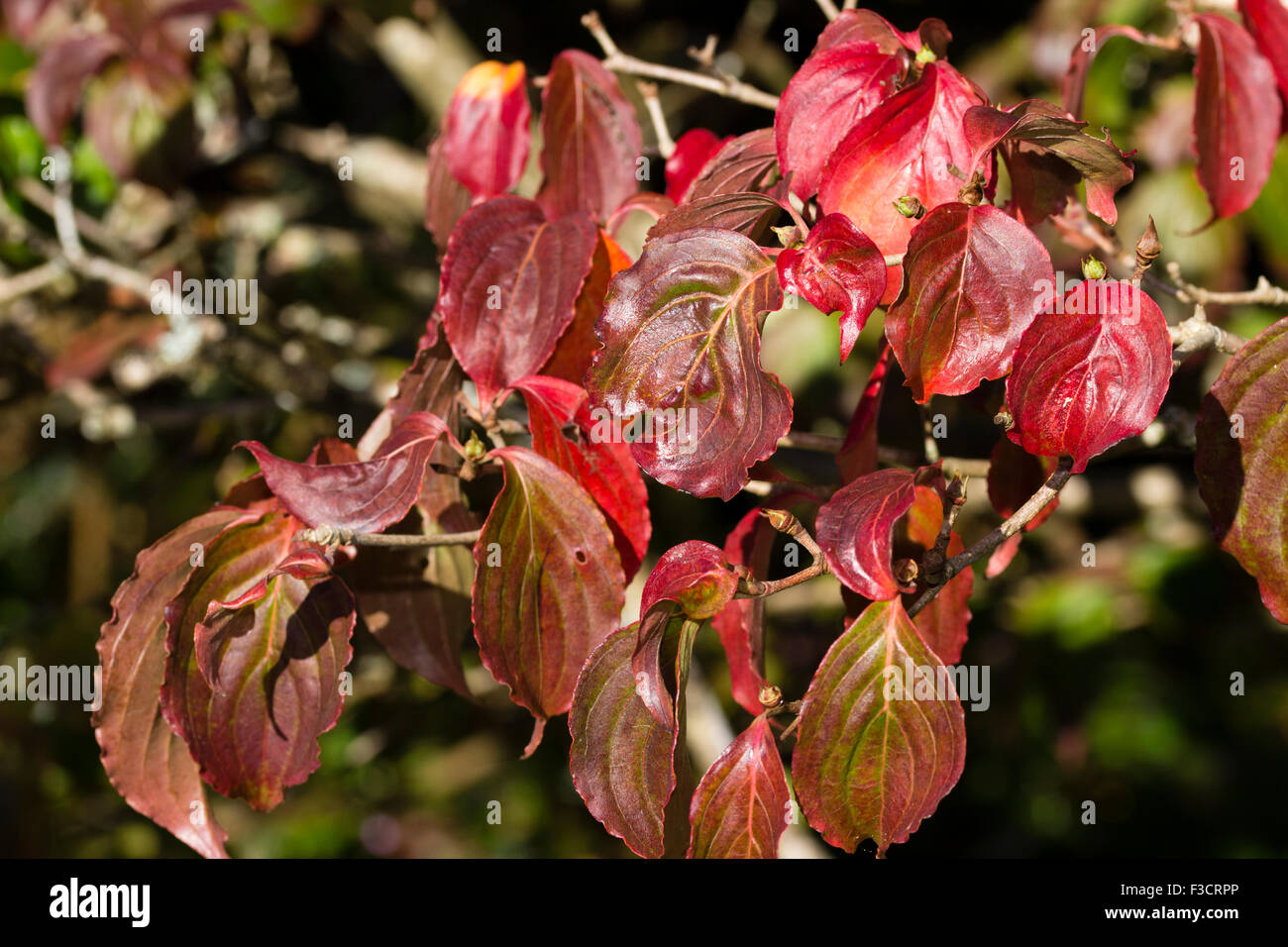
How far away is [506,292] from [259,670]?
307 millimetres

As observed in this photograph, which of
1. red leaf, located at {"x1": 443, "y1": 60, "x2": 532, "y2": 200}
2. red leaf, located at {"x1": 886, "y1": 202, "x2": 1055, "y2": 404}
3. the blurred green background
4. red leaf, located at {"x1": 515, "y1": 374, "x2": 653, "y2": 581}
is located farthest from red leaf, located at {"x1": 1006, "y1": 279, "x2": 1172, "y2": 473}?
the blurred green background

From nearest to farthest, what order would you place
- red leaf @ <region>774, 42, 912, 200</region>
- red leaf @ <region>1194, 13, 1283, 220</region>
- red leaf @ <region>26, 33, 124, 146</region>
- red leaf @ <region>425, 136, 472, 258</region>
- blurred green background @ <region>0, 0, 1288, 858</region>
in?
red leaf @ <region>774, 42, 912, 200</region>
red leaf @ <region>1194, 13, 1283, 220</region>
red leaf @ <region>425, 136, 472, 258</region>
red leaf @ <region>26, 33, 124, 146</region>
blurred green background @ <region>0, 0, 1288, 858</region>

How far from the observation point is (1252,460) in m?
0.59

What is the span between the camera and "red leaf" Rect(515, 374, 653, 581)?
0.65 meters

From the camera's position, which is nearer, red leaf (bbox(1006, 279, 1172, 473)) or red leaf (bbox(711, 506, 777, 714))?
red leaf (bbox(1006, 279, 1172, 473))

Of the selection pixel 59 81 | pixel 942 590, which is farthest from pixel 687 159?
pixel 59 81

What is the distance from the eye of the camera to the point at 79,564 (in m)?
2.31

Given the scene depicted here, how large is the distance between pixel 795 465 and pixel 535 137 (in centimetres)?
64

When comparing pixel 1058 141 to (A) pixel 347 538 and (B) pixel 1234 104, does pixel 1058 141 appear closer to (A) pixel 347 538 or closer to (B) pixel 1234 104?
(B) pixel 1234 104

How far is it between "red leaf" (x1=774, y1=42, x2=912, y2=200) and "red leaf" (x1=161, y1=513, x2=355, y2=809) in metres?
0.41

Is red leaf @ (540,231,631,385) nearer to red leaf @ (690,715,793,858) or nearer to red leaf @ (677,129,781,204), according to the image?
red leaf @ (677,129,781,204)

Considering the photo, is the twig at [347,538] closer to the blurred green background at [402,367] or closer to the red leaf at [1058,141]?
the red leaf at [1058,141]
